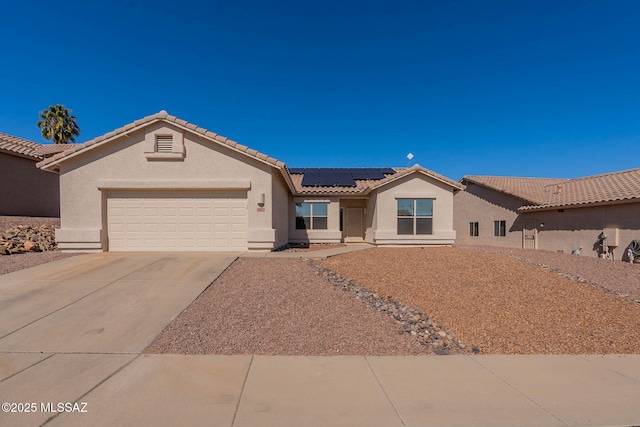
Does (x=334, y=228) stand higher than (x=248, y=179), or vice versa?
(x=248, y=179)

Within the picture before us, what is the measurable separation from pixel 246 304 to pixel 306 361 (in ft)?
7.35

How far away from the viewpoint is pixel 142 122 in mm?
10812

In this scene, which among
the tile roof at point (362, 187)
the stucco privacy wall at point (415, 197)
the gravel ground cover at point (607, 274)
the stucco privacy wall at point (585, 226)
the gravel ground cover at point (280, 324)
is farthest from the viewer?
the stucco privacy wall at point (415, 197)

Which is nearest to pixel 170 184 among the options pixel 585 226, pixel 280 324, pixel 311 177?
pixel 280 324

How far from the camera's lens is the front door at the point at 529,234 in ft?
60.4

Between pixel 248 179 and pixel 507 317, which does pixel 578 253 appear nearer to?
pixel 507 317

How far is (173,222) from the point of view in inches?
436

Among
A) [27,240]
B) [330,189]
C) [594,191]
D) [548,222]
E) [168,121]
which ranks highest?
[168,121]

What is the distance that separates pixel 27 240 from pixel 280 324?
1201 centimetres

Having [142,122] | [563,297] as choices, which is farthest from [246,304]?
[142,122]

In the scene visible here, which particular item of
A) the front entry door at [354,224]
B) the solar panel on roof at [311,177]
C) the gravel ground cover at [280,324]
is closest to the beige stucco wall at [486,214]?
the front entry door at [354,224]

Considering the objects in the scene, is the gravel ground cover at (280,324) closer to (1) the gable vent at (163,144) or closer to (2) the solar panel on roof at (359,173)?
(1) the gable vent at (163,144)

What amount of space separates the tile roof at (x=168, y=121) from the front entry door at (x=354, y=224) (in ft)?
27.5

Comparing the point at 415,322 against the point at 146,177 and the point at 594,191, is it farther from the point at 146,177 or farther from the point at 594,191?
the point at 594,191
